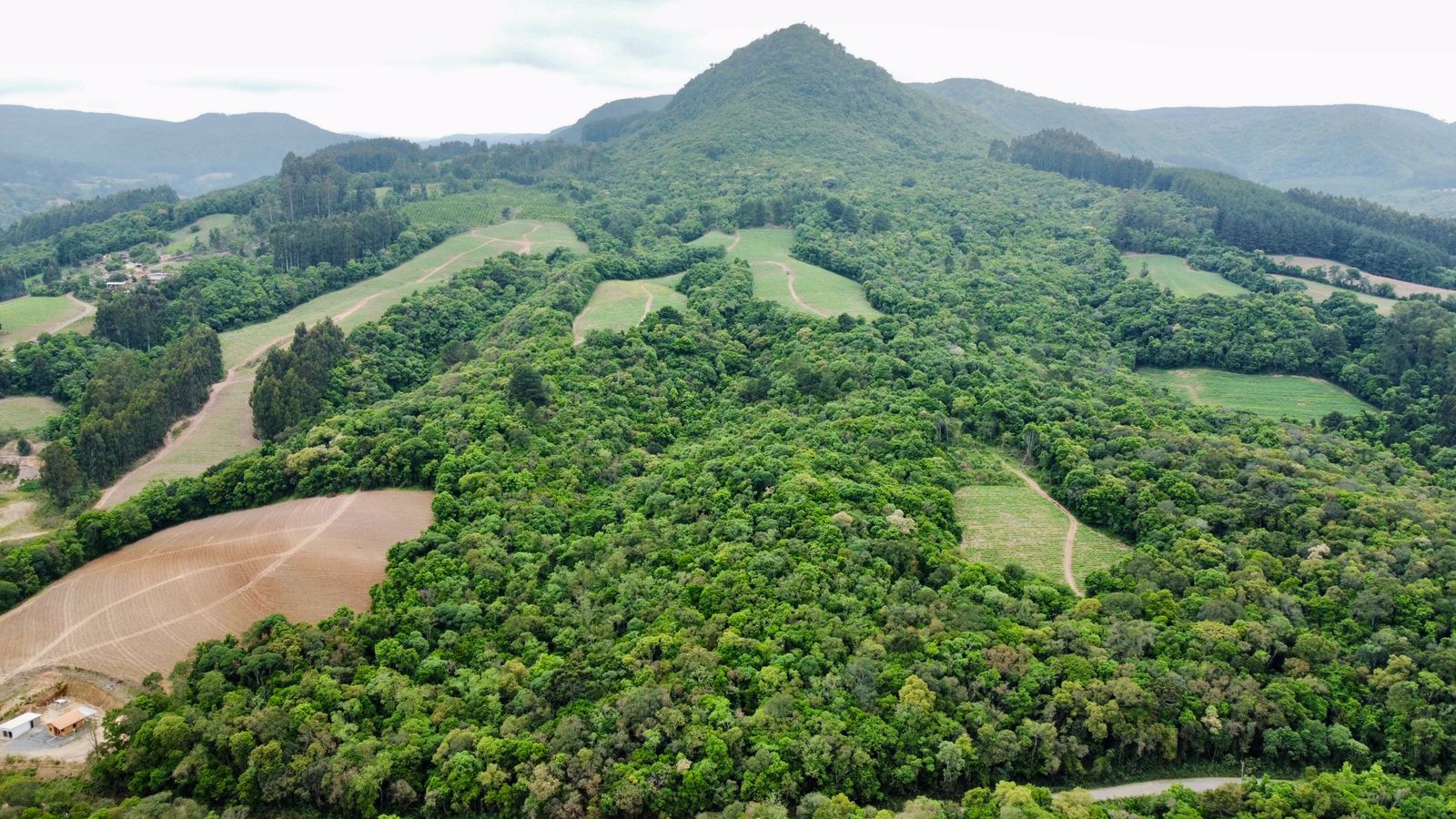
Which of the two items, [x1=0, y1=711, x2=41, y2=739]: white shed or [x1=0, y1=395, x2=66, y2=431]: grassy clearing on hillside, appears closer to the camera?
[x1=0, y1=711, x2=41, y2=739]: white shed

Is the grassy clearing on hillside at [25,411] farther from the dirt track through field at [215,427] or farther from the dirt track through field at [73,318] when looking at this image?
the dirt track through field at [73,318]

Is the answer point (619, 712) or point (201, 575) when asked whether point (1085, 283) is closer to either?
point (619, 712)

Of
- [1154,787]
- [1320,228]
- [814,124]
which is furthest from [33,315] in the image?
[1320,228]

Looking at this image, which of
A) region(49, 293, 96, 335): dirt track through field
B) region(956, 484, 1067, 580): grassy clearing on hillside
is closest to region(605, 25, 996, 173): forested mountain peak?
region(49, 293, 96, 335): dirt track through field

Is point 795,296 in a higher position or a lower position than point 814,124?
lower

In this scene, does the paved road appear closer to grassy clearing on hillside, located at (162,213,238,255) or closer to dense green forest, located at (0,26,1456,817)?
dense green forest, located at (0,26,1456,817)

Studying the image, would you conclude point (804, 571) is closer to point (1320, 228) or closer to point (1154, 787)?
point (1154, 787)
